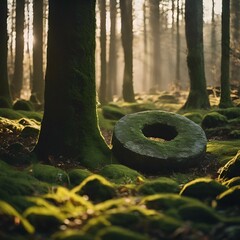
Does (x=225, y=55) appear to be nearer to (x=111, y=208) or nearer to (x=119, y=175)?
(x=119, y=175)

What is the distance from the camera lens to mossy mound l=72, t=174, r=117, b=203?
6.34 metres

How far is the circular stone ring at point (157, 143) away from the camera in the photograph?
9.56 meters

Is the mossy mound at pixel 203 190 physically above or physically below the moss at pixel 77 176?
above

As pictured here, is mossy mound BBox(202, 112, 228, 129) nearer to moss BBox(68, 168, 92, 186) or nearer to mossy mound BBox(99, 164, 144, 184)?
mossy mound BBox(99, 164, 144, 184)

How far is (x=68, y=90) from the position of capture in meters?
9.72

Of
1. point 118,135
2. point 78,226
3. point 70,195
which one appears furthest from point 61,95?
point 78,226

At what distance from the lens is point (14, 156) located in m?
9.30

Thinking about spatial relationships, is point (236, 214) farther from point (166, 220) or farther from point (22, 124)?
point (22, 124)

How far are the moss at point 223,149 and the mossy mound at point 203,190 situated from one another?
404 centimetres

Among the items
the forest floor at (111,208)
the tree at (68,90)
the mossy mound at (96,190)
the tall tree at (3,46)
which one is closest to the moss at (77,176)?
the forest floor at (111,208)

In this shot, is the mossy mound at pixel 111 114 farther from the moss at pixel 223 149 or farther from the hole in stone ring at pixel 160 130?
the hole in stone ring at pixel 160 130

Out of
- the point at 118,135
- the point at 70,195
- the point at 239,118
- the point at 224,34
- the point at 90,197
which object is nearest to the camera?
the point at 70,195

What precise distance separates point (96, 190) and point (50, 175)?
1.83 meters

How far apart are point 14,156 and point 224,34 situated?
12.3 meters
